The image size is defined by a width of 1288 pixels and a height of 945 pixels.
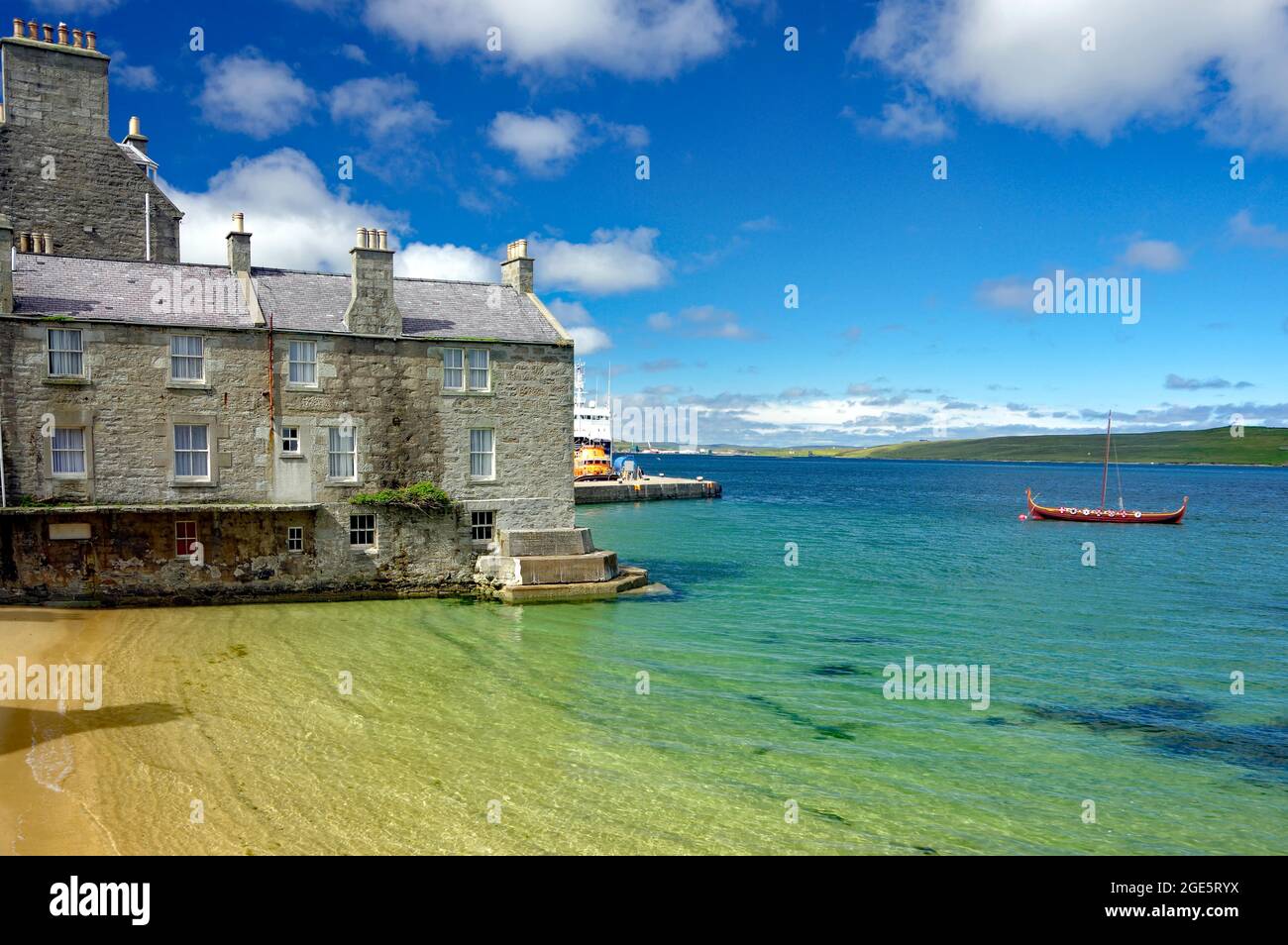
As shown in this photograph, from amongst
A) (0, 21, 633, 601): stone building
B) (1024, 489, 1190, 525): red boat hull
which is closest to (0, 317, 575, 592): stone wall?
(0, 21, 633, 601): stone building

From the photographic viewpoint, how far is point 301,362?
971 inches

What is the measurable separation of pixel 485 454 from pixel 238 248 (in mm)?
9726

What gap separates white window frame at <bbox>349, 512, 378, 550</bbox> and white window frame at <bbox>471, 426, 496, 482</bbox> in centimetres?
330

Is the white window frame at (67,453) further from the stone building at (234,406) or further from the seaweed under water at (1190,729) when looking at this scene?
the seaweed under water at (1190,729)

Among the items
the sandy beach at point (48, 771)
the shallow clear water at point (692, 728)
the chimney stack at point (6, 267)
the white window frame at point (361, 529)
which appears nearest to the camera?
the sandy beach at point (48, 771)

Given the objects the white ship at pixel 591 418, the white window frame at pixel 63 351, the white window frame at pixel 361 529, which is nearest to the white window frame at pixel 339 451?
the white window frame at pixel 361 529

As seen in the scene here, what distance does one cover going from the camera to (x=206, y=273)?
2522 cm

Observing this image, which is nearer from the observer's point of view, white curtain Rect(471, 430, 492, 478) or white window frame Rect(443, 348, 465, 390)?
white window frame Rect(443, 348, 465, 390)

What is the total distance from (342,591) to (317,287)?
31.6ft

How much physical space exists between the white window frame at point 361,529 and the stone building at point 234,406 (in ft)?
0.35

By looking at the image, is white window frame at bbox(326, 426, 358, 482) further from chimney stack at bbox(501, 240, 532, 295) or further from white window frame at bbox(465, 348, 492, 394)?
chimney stack at bbox(501, 240, 532, 295)

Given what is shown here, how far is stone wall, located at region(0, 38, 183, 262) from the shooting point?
2833 centimetres

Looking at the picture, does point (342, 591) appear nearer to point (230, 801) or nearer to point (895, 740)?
point (230, 801)

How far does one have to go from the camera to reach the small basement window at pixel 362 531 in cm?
2536
